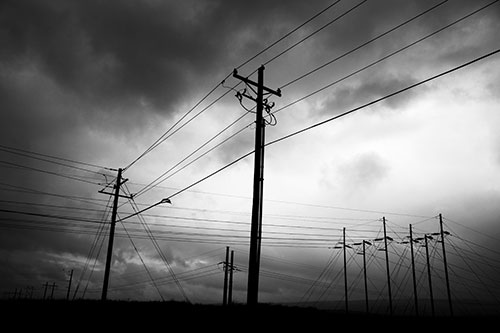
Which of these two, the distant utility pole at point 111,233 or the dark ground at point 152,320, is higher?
the distant utility pole at point 111,233

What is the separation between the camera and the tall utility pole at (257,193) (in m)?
13.2

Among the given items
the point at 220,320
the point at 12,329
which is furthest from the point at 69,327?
the point at 220,320

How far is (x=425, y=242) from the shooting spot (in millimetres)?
48062

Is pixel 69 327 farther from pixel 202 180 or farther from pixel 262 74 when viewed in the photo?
pixel 262 74

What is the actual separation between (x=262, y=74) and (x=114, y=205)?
20795 millimetres

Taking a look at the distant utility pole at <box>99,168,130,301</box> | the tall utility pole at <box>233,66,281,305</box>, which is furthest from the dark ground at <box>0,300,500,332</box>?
the distant utility pole at <box>99,168,130,301</box>

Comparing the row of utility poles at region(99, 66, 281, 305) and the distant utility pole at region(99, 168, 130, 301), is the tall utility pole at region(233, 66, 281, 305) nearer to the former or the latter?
the row of utility poles at region(99, 66, 281, 305)

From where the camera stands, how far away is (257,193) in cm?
1459

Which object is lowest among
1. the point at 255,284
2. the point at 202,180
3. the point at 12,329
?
the point at 12,329

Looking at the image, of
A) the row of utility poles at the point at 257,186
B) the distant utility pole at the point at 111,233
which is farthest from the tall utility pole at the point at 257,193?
the distant utility pole at the point at 111,233

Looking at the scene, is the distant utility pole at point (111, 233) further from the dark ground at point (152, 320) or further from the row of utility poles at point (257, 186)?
the row of utility poles at point (257, 186)

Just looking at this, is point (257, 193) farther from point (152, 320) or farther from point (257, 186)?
point (152, 320)

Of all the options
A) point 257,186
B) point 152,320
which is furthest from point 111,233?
point 257,186

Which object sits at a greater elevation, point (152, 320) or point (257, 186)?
point (257, 186)
